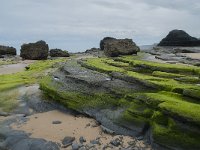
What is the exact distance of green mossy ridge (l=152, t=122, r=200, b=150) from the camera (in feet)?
47.4

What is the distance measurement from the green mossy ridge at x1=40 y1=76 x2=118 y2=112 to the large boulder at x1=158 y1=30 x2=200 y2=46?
1884 inches

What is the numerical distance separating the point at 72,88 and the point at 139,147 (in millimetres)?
6931

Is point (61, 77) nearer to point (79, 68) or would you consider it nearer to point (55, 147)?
point (79, 68)

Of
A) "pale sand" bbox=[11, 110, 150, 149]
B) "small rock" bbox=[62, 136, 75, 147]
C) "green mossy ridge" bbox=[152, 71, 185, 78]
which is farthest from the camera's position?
"green mossy ridge" bbox=[152, 71, 185, 78]

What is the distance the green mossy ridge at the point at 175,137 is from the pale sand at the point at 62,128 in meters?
1.06

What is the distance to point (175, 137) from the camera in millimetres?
14891

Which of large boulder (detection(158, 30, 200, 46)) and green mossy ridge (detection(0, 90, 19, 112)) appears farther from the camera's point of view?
large boulder (detection(158, 30, 200, 46))

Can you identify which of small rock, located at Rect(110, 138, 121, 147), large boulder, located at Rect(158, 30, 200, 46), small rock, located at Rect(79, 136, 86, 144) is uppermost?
large boulder, located at Rect(158, 30, 200, 46)

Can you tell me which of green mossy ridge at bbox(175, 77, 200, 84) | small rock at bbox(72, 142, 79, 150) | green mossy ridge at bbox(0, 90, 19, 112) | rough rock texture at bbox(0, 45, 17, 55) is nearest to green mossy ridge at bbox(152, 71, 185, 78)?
green mossy ridge at bbox(175, 77, 200, 84)

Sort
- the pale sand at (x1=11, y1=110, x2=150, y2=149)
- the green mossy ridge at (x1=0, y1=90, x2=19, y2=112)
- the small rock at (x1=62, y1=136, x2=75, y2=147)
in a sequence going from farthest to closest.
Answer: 1. the green mossy ridge at (x1=0, y1=90, x2=19, y2=112)
2. the pale sand at (x1=11, y1=110, x2=150, y2=149)
3. the small rock at (x1=62, y1=136, x2=75, y2=147)

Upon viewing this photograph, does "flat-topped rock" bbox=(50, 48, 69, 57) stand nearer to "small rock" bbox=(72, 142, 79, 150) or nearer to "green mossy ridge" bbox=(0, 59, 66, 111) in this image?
"green mossy ridge" bbox=(0, 59, 66, 111)

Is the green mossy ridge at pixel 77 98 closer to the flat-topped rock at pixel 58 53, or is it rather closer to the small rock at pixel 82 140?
the small rock at pixel 82 140

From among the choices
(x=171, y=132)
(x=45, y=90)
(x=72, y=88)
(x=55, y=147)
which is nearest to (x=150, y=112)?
(x=171, y=132)

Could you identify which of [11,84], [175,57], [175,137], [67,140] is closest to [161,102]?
[175,137]
